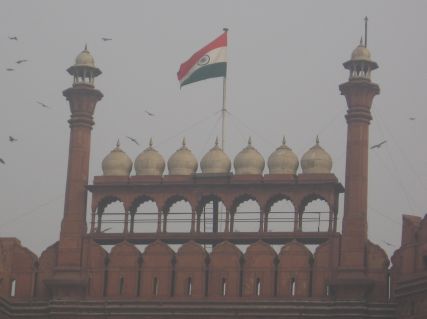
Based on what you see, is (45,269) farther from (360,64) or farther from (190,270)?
(360,64)

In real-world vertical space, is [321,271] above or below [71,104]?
below

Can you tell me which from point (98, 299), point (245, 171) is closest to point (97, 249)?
point (98, 299)

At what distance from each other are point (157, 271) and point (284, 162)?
4.43 metres

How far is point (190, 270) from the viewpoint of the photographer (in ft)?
150

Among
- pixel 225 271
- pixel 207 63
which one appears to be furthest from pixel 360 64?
pixel 225 271

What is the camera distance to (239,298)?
45.3m

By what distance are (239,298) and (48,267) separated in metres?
5.41

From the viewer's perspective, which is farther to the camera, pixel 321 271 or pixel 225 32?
pixel 225 32

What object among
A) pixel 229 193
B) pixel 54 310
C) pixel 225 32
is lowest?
pixel 54 310

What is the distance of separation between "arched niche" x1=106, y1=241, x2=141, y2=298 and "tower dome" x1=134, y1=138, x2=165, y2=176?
216 centimetres

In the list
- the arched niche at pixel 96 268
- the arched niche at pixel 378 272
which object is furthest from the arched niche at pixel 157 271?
the arched niche at pixel 378 272

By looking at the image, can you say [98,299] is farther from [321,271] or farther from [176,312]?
[321,271]

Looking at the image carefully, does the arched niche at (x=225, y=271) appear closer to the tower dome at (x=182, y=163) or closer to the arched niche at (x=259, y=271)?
the arched niche at (x=259, y=271)

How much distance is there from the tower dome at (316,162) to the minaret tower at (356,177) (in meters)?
0.74
